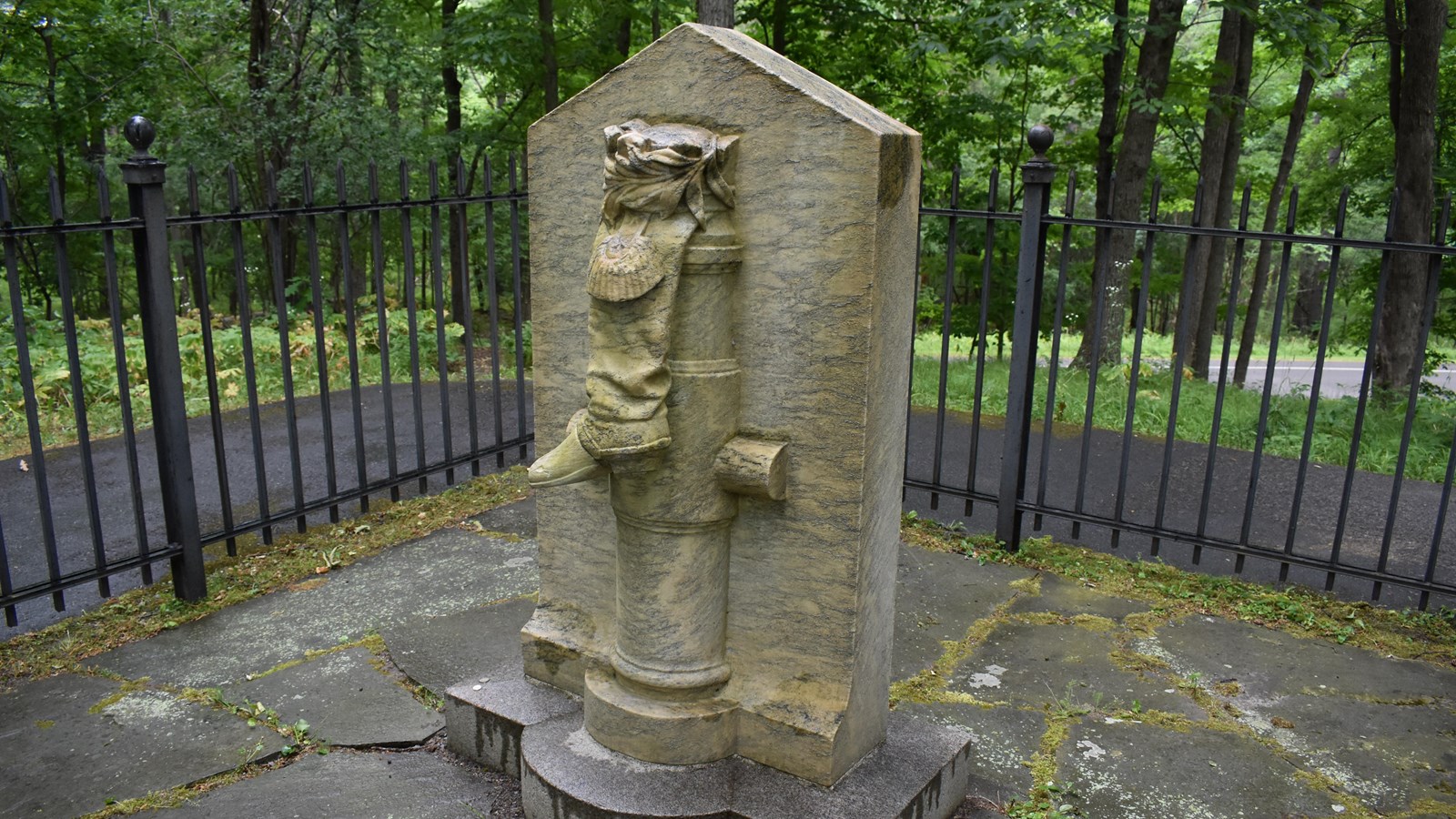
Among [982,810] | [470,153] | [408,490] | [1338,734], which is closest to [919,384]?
[408,490]

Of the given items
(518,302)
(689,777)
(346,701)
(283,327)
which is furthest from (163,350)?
(689,777)

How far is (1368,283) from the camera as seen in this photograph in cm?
1072

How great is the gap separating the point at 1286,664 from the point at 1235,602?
0.59 meters

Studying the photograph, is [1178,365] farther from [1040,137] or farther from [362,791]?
[362,791]

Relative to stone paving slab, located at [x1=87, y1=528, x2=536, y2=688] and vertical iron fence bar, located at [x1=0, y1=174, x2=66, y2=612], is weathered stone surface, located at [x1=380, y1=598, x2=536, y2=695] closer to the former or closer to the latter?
stone paving slab, located at [x1=87, y1=528, x2=536, y2=688]

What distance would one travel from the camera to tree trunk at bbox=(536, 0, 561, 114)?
31.9 feet

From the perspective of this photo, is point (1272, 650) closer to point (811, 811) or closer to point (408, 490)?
point (811, 811)

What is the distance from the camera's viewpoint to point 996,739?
321 centimetres

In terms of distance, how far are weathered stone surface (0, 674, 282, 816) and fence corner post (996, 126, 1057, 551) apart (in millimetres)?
3399

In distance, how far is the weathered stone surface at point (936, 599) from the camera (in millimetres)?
3830

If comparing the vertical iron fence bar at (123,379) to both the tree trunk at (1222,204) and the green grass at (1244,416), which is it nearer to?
the green grass at (1244,416)

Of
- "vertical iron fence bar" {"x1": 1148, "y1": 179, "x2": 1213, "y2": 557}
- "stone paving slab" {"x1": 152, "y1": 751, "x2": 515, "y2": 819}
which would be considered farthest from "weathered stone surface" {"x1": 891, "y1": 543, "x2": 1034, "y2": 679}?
"stone paving slab" {"x1": 152, "y1": 751, "x2": 515, "y2": 819}

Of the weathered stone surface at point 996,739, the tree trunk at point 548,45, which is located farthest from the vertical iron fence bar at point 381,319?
the tree trunk at point 548,45

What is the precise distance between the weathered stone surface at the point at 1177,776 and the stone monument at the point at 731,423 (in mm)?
527
